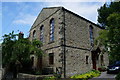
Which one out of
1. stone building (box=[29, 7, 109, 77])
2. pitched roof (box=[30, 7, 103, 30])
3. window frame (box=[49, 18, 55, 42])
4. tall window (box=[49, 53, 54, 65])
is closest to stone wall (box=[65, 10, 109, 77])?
stone building (box=[29, 7, 109, 77])

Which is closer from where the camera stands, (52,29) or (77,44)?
(77,44)

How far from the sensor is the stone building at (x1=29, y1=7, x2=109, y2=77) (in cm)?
1324

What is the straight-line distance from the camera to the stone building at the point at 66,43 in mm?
13242

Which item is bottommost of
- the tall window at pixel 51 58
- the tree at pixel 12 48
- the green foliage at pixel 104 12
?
the tall window at pixel 51 58

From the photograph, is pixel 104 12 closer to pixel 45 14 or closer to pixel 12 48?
pixel 45 14

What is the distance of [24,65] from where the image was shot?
1731 cm

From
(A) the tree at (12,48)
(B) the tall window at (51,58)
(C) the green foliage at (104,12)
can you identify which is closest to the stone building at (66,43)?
(B) the tall window at (51,58)

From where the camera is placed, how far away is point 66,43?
1355 centimetres

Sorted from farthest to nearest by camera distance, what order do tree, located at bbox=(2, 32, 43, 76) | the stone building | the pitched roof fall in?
1. the pitched roof
2. the stone building
3. tree, located at bbox=(2, 32, 43, 76)

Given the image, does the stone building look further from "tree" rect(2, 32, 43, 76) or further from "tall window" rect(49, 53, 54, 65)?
"tree" rect(2, 32, 43, 76)

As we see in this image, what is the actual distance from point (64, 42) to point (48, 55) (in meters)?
2.74

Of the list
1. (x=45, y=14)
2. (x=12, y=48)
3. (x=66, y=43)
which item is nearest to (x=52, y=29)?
(x=66, y=43)

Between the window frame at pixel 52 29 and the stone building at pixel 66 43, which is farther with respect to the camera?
the window frame at pixel 52 29

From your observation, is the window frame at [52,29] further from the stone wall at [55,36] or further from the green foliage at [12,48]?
the green foliage at [12,48]
